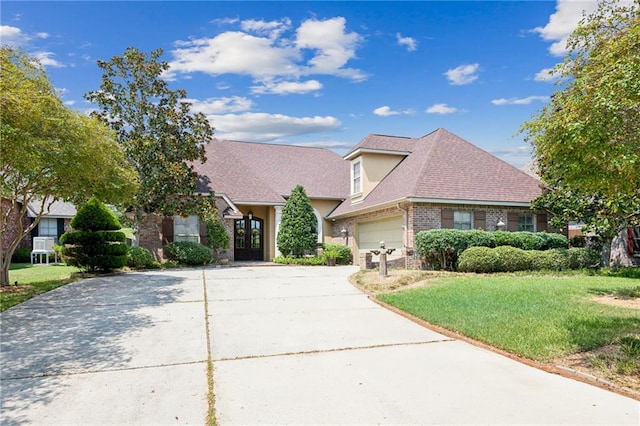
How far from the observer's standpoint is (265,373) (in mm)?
5062

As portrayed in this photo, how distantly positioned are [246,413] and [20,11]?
1187 cm

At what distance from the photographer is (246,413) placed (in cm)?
396

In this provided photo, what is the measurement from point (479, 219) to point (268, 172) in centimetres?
1272

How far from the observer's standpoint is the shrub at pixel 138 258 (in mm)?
17000

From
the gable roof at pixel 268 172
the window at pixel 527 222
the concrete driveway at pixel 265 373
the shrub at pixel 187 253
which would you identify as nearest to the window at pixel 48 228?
the gable roof at pixel 268 172

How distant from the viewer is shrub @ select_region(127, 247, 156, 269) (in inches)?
669

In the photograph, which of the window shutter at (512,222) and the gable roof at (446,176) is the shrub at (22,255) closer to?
the gable roof at (446,176)

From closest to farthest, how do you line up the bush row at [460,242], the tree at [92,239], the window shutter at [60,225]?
the tree at [92,239] < the bush row at [460,242] < the window shutter at [60,225]

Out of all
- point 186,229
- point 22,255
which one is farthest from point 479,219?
point 22,255

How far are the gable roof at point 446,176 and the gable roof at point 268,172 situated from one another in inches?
157

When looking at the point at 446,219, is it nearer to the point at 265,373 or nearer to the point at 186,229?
the point at 186,229

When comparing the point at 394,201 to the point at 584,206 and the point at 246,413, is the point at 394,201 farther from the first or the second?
the point at 246,413

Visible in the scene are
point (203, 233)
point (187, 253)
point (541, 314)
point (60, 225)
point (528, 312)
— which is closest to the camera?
point (541, 314)

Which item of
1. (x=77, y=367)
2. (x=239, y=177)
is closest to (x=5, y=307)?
(x=77, y=367)
